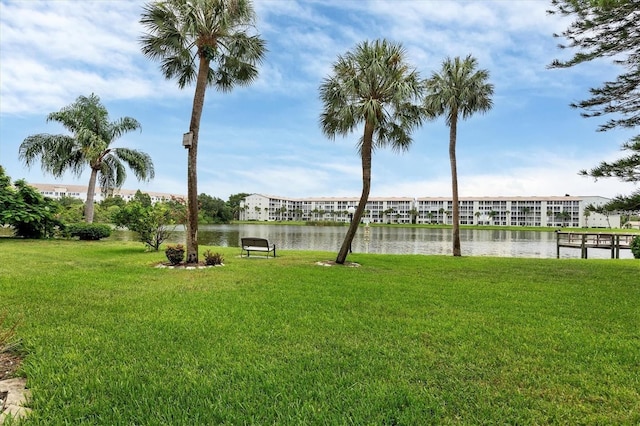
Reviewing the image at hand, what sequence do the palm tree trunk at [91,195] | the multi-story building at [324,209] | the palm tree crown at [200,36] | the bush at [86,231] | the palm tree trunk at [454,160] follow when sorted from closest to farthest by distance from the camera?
the palm tree crown at [200,36], the palm tree trunk at [454,160], the bush at [86,231], the palm tree trunk at [91,195], the multi-story building at [324,209]

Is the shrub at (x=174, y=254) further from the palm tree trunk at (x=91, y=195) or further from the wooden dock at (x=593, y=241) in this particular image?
the wooden dock at (x=593, y=241)

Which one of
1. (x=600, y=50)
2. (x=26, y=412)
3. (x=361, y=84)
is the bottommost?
(x=26, y=412)

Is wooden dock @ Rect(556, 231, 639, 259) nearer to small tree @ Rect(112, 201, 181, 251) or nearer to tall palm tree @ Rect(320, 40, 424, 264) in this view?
tall palm tree @ Rect(320, 40, 424, 264)

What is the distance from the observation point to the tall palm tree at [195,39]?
32.8ft

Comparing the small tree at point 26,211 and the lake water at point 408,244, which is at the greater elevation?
the small tree at point 26,211

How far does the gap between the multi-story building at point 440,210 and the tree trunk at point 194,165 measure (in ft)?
311

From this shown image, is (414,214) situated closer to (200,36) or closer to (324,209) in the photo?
(324,209)

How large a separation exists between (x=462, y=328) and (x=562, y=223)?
132 metres

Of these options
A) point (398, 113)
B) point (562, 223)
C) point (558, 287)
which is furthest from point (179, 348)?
point (562, 223)

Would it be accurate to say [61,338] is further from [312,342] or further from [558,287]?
[558,287]

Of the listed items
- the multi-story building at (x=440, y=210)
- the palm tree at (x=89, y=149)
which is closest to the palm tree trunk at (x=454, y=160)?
the palm tree at (x=89, y=149)

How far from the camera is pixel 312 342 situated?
158 inches

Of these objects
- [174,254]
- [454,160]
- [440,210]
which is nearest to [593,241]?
[454,160]

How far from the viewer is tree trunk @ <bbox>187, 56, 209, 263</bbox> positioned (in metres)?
10.4
